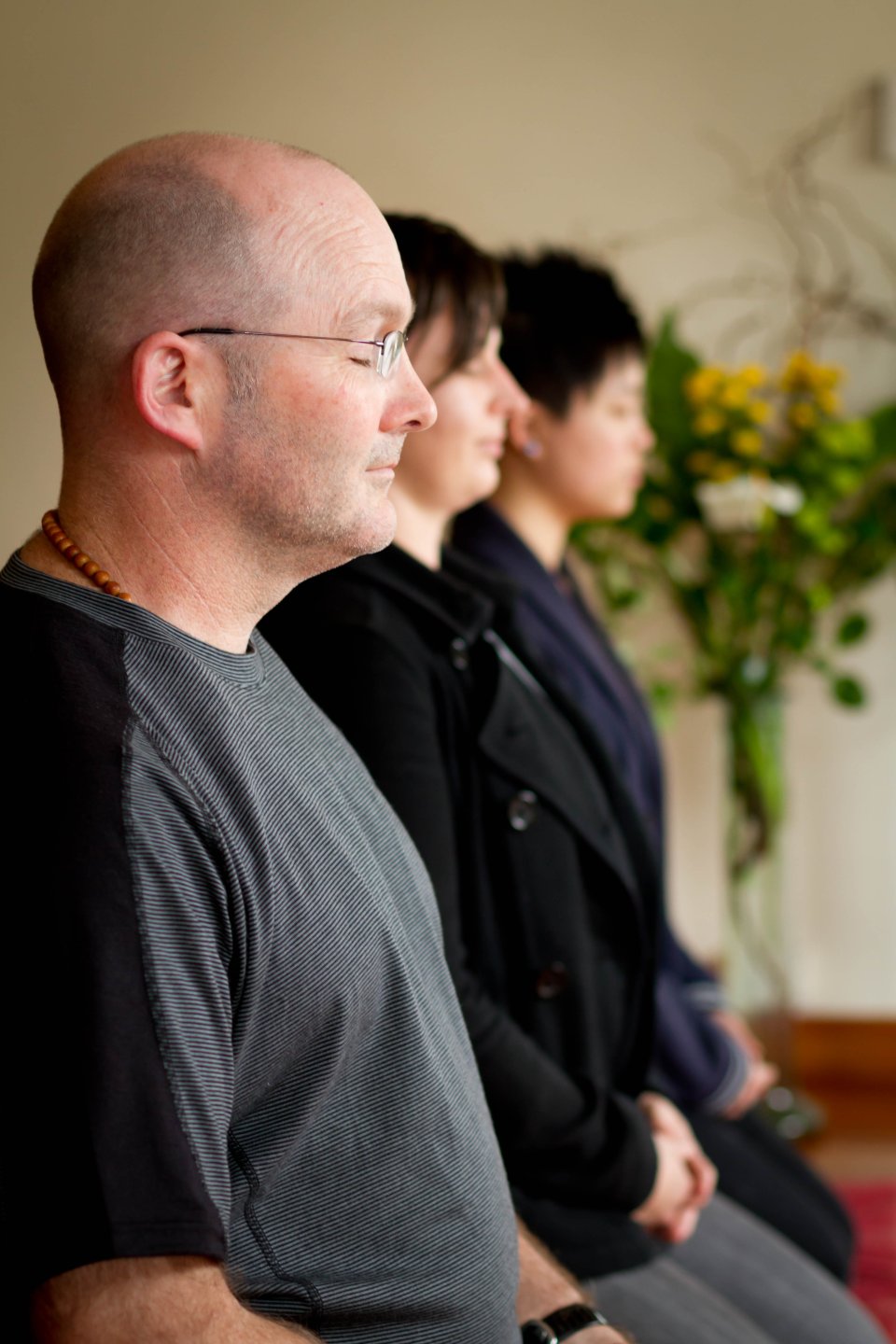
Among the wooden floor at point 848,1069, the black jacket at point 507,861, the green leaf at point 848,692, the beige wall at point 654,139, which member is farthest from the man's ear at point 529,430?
the wooden floor at point 848,1069

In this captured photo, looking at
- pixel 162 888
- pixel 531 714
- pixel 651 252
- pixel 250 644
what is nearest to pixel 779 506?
pixel 651 252

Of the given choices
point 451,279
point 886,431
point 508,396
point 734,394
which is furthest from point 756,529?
point 451,279

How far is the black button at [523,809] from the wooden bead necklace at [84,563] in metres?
0.57

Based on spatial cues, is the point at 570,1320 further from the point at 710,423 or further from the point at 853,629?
the point at 853,629

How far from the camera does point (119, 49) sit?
1.26 m

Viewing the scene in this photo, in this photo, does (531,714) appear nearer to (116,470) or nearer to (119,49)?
(116,470)

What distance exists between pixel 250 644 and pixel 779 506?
7.19 ft

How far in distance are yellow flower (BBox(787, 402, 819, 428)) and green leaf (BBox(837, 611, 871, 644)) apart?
47cm

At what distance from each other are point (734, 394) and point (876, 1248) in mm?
1722

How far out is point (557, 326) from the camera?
1997 mm

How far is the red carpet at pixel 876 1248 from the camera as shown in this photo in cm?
199

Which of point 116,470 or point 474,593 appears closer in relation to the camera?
point 116,470

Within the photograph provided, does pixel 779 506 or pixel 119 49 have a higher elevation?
pixel 119 49

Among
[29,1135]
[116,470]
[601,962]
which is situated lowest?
[601,962]
